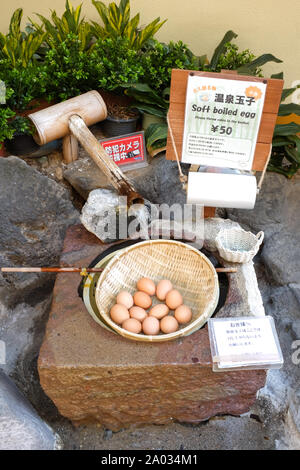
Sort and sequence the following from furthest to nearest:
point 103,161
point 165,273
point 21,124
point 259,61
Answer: point 259,61, point 21,124, point 103,161, point 165,273

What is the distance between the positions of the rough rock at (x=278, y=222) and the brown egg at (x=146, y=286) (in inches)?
42.7

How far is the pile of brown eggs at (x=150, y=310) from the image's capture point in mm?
2197

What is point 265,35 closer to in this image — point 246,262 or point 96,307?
A: point 246,262

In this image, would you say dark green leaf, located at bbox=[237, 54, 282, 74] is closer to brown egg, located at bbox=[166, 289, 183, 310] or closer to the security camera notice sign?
the security camera notice sign

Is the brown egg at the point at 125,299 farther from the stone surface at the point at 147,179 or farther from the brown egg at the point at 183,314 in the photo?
the stone surface at the point at 147,179

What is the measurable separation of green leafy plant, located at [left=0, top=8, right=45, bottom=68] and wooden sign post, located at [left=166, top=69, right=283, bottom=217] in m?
1.62

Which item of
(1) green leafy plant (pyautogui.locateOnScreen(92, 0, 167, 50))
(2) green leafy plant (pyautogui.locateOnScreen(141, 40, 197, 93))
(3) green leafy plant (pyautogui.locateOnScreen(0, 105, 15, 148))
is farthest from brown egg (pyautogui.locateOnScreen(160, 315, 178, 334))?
(1) green leafy plant (pyautogui.locateOnScreen(92, 0, 167, 50))

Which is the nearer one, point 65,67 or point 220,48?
point 65,67

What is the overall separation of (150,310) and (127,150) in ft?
5.18

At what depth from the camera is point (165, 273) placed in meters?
2.53

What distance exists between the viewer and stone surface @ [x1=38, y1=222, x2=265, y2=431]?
2018 millimetres

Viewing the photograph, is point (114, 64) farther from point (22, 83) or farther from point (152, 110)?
point (22, 83)

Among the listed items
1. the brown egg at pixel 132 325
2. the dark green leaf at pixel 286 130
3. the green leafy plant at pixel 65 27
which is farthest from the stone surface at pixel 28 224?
the dark green leaf at pixel 286 130

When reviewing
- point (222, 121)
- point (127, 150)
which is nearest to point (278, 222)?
point (222, 121)
